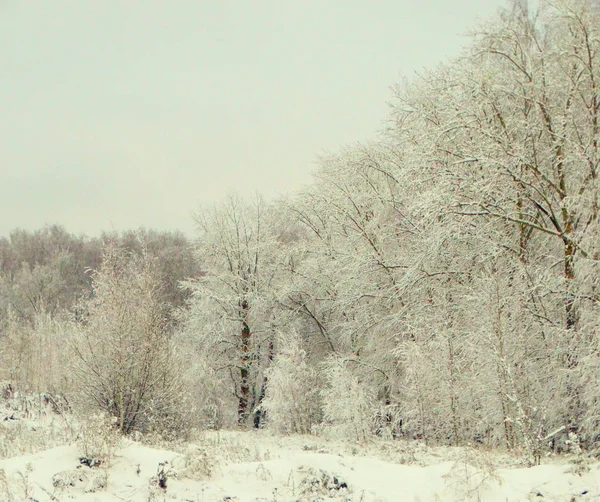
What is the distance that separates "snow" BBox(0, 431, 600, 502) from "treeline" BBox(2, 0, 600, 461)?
4.49ft

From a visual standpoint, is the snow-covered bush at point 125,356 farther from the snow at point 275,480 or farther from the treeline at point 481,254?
the treeline at point 481,254

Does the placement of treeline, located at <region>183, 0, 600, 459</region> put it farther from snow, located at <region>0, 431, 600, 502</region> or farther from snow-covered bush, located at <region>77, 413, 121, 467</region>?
snow-covered bush, located at <region>77, 413, 121, 467</region>

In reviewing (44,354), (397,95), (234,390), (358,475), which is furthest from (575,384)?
(44,354)

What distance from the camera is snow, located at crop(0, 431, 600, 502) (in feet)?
18.2

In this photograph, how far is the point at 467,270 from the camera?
14680 millimetres

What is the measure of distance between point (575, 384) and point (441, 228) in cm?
450

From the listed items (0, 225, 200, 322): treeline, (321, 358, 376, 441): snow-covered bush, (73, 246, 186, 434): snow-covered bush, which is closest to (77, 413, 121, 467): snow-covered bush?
(73, 246, 186, 434): snow-covered bush

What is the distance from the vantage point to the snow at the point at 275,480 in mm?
5535

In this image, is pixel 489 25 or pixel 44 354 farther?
pixel 44 354

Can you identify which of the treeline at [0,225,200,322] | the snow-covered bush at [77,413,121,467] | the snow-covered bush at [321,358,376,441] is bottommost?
the snow-covered bush at [321,358,376,441]

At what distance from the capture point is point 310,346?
23.4 metres

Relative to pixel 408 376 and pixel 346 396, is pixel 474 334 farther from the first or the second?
pixel 346 396

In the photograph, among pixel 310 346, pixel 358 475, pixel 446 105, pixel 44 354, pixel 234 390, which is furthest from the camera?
pixel 234 390

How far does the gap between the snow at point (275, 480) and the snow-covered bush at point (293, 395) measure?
12.2 meters
